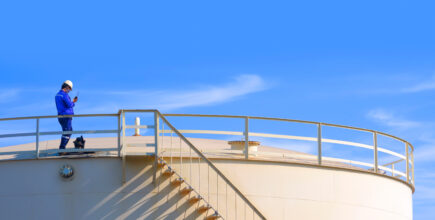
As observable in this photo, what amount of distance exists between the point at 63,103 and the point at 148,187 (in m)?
3.28

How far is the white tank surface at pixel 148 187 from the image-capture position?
64.5 ft

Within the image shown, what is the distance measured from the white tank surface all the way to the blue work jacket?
1.22 meters

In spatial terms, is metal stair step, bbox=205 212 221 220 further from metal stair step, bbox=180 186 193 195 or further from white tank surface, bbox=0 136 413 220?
metal stair step, bbox=180 186 193 195

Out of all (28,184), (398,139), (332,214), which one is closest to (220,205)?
(332,214)

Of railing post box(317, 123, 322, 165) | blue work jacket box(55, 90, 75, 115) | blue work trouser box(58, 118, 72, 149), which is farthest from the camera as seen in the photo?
railing post box(317, 123, 322, 165)

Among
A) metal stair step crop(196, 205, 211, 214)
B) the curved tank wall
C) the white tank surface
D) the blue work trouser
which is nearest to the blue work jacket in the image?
the blue work trouser

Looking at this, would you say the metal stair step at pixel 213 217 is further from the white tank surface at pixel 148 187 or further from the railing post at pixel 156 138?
the railing post at pixel 156 138

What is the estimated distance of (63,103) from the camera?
68.5ft

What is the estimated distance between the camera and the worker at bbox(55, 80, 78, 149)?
67.8ft

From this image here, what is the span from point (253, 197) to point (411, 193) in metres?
7.19

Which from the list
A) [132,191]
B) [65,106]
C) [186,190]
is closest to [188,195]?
[186,190]

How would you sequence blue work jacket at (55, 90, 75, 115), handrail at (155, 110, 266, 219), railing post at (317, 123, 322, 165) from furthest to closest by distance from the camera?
railing post at (317, 123, 322, 165)
blue work jacket at (55, 90, 75, 115)
handrail at (155, 110, 266, 219)

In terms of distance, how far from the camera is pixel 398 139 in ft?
80.5

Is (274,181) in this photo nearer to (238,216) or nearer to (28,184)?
(238,216)
